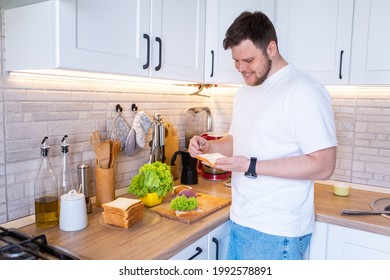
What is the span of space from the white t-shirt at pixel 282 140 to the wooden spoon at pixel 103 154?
597mm

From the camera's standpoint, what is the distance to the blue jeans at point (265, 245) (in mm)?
1339

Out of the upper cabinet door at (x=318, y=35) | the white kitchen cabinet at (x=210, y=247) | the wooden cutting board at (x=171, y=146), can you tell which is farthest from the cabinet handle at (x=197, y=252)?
the upper cabinet door at (x=318, y=35)

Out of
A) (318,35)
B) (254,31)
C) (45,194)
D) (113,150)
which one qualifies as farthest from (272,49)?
(45,194)

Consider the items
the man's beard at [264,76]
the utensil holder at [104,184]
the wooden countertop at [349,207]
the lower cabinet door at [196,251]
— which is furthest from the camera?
the utensil holder at [104,184]

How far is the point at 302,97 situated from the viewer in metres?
1.25

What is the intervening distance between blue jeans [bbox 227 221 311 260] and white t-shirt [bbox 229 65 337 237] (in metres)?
0.03

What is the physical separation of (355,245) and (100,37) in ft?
4.49

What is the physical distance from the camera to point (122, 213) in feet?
4.39

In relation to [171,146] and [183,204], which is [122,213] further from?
[171,146]

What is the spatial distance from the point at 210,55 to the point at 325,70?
0.61m

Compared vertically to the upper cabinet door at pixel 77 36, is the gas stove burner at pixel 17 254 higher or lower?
lower

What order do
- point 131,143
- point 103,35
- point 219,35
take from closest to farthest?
point 103,35 → point 131,143 → point 219,35

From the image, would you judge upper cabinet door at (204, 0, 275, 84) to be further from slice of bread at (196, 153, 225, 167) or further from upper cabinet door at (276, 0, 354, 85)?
slice of bread at (196, 153, 225, 167)

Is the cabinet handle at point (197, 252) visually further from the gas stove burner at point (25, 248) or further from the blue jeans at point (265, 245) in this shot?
the gas stove burner at point (25, 248)
